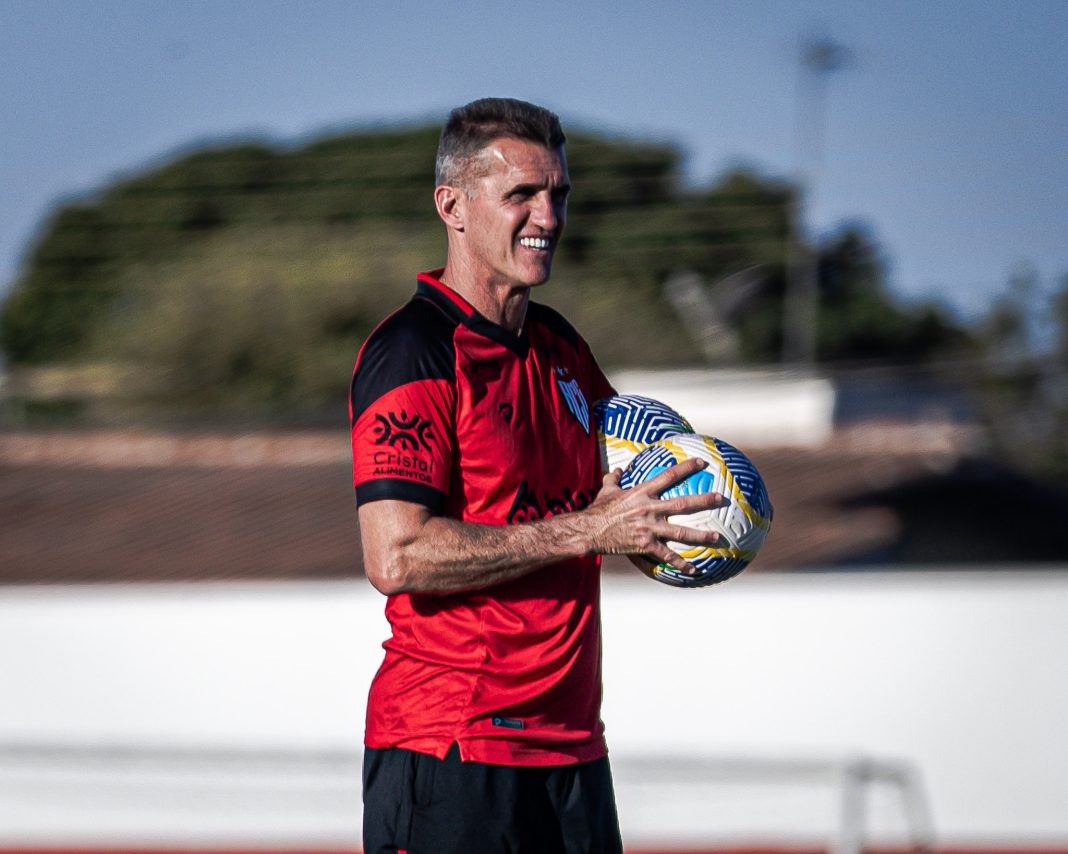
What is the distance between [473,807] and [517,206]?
1.19 metres

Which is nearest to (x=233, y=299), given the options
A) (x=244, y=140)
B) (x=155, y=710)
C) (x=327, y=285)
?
(x=327, y=285)

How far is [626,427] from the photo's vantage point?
2959mm

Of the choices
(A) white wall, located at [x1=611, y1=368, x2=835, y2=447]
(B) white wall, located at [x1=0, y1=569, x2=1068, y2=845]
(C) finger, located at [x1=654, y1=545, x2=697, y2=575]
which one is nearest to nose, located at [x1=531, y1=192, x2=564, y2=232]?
(C) finger, located at [x1=654, y1=545, x2=697, y2=575]

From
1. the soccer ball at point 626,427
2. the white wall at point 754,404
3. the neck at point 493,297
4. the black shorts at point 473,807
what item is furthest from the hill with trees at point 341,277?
the black shorts at point 473,807

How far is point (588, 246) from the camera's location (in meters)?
17.2

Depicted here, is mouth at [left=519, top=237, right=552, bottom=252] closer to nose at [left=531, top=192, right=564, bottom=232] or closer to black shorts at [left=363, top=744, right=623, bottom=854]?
nose at [left=531, top=192, right=564, bottom=232]

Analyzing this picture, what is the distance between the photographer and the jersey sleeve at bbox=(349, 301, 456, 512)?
2.54 m

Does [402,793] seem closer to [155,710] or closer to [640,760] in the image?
[640,760]

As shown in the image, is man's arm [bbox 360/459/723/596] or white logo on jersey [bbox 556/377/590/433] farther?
white logo on jersey [bbox 556/377/590/433]

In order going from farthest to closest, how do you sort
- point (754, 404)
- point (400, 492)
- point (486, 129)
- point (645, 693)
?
point (754, 404) → point (645, 693) → point (486, 129) → point (400, 492)

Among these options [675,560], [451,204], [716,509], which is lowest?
[675,560]

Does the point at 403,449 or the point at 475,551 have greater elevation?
the point at 403,449

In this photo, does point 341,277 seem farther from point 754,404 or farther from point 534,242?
point 534,242

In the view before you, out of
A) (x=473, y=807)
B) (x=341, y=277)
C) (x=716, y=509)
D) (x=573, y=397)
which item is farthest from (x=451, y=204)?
(x=341, y=277)
